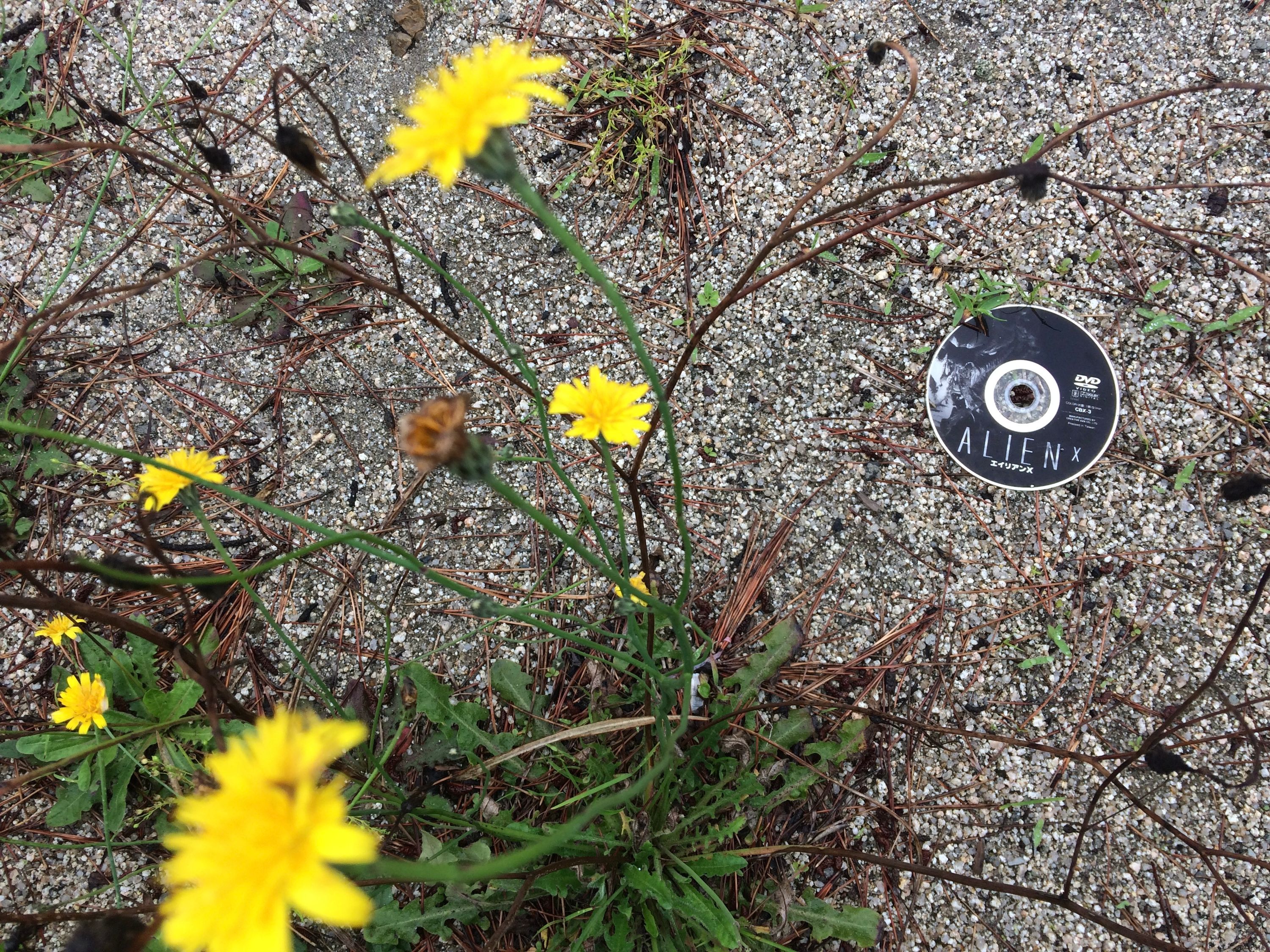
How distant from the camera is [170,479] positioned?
1535 mm

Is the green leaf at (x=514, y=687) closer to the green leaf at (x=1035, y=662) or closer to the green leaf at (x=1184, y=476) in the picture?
the green leaf at (x=1035, y=662)

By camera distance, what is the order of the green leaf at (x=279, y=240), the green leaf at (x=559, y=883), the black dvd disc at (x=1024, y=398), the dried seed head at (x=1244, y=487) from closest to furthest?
the green leaf at (x=559, y=883) < the dried seed head at (x=1244, y=487) < the black dvd disc at (x=1024, y=398) < the green leaf at (x=279, y=240)

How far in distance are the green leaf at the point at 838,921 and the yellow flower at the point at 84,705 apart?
6.16 feet

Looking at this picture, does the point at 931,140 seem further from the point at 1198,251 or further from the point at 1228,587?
the point at 1228,587

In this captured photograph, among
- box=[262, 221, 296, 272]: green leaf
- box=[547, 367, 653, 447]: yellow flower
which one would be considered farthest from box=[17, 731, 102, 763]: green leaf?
box=[547, 367, 653, 447]: yellow flower

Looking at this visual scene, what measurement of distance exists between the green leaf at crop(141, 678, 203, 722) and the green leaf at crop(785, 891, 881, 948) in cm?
174

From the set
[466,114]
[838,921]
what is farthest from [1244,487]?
[466,114]

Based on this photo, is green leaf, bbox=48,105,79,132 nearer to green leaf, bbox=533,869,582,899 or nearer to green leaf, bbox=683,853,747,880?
green leaf, bbox=533,869,582,899

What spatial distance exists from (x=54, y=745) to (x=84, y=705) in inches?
8.4


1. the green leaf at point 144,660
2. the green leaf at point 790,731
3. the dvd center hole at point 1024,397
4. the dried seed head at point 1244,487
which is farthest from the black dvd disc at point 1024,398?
the green leaf at point 144,660

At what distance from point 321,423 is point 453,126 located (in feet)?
5.49

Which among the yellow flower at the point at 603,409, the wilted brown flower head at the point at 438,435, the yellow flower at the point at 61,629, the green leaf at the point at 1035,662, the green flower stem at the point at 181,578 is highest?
the green leaf at the point at 1035,662

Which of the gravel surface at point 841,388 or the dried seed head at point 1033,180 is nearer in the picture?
the dried seed head at point 1033,180

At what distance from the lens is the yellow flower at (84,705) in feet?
6.08
